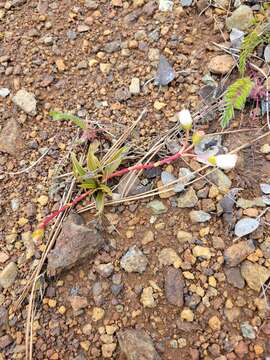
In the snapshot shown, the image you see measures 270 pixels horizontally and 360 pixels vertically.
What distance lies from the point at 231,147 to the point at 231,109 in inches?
6.8

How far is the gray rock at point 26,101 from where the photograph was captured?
2281mm

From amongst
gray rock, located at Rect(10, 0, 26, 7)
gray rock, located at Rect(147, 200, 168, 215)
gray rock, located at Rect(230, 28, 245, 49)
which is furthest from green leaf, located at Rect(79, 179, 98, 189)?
gray rock, located at Rect(10, 0, 26, 7)

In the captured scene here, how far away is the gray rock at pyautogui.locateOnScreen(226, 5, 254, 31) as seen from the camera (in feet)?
7.60

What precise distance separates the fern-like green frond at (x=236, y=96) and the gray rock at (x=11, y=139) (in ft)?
3.27

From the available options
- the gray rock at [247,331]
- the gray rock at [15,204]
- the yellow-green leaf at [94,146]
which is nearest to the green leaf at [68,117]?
the yellow-green leaf at [94,146]

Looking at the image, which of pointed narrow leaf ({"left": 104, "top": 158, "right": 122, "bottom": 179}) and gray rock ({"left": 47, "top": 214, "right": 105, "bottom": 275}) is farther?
pointed narrow leaf ({"left": 104, "top": 158, "right": 122, "bottom": 179})

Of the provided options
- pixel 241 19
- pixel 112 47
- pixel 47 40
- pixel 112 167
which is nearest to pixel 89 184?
pixel 112 167

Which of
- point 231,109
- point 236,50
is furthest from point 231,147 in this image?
point 236,50

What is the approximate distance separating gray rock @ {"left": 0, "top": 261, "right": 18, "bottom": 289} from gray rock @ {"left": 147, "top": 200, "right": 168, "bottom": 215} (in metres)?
0.65

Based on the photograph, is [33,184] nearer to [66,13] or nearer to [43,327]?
[43,327]

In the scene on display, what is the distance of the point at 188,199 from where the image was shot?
1.97 m

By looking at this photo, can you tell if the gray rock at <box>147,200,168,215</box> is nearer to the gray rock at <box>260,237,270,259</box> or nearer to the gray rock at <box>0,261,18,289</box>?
the gray rock at <box>260,237,270,259</box>

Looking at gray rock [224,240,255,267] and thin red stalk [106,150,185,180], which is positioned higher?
thin red stalk [106,150,185,180]

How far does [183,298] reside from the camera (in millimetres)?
1805
